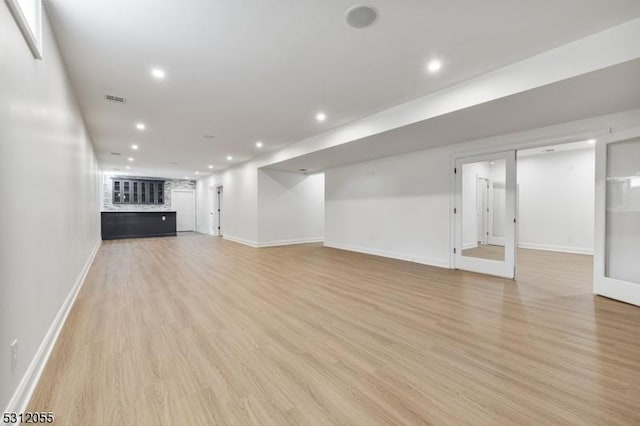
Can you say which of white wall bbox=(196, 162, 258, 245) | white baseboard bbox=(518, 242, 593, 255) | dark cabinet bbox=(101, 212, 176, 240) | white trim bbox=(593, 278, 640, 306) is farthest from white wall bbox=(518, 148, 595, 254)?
dark cabinet bbox=(101, 212, 176, 240)

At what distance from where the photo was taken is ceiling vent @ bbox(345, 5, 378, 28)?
85.1 inches

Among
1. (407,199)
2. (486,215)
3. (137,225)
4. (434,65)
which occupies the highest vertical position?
(434,65)

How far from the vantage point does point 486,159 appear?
4.74m

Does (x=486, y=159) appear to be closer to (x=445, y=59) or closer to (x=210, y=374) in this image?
(x=445, y=59)

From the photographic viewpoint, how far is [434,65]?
2.96 metres

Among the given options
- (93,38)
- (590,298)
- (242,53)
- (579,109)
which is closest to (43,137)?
(93,38)

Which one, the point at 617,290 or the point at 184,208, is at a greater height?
the point at 184,208

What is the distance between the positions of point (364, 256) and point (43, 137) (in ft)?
18.8

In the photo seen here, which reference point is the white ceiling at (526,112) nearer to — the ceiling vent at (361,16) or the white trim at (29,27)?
the ceiling vent at (361,16)

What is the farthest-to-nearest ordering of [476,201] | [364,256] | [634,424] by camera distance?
[364,256] → [476,201] → [634,424]

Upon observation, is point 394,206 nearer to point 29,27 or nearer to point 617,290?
point 617,290

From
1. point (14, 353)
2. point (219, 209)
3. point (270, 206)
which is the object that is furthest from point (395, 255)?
point (219, 209)

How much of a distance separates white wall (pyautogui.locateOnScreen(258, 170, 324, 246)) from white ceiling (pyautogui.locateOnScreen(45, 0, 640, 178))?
3860 millimetres

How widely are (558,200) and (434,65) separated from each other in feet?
21.9
